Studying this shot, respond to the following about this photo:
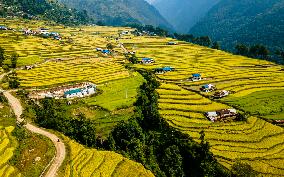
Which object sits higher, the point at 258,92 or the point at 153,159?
the point at 258,92

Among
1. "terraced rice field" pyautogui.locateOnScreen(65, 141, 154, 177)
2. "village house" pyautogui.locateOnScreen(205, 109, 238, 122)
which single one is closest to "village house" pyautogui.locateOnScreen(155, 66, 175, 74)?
"village house" pyautogui.locateOnScreen(205, 109, 238, 122)

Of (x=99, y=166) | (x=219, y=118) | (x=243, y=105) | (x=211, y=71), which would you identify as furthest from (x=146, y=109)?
(x=211, y=71)

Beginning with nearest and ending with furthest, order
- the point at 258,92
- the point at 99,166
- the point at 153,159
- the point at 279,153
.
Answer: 1. the point at 99,166
2. the point at 279,153
3. the point at 153,159
4. the point at 258,92

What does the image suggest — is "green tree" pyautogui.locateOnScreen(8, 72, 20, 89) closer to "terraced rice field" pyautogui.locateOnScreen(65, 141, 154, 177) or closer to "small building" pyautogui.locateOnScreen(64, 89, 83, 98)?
"small building" pyautogui.locateOnScreen(64, 89, 83, 98)

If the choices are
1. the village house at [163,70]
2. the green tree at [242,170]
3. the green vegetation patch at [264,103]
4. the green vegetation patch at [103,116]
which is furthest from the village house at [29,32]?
the green tree at [242,170]

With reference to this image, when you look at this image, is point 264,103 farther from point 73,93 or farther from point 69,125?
point 73,93

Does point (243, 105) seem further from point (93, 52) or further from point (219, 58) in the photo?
point (93, 52)
